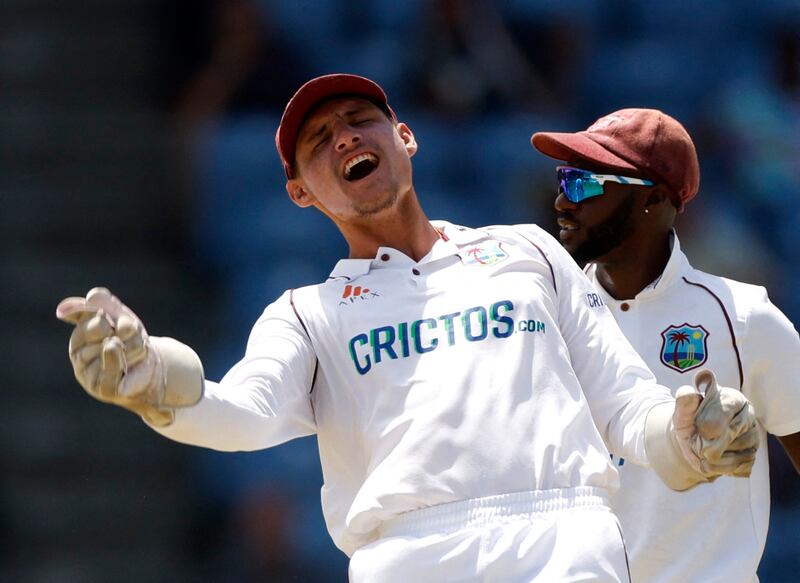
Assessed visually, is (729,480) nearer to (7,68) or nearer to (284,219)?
(284,219)

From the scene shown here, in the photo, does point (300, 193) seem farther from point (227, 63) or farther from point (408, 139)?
point (227, 63)

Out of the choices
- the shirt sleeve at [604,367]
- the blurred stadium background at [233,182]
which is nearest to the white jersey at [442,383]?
the shirt sleeve at [604,367]

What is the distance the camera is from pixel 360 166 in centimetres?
293

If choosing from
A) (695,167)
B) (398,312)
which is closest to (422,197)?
(695,167)

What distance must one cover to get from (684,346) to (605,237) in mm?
348

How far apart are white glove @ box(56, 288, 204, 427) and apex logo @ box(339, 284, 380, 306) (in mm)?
496

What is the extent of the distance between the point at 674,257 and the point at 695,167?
11.9 inches

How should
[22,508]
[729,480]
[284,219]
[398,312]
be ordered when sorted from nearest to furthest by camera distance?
[398,312] < [729,480] < [22,508] < [284,219]

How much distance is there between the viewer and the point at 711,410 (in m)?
2.24

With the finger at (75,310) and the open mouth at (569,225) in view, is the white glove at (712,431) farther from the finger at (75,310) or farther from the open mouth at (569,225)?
the open mouth at (569,225)

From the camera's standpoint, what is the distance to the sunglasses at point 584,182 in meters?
3.54

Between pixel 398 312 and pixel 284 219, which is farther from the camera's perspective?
pixel 284 219

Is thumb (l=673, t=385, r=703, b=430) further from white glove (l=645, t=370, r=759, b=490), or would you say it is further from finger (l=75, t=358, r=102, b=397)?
finger (l=75, t=358, r=102, b=397)

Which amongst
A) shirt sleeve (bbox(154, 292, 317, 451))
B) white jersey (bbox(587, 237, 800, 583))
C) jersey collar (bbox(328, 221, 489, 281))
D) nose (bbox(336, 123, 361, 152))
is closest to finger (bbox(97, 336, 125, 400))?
shirt sleeve (bbox(154, 292, 317, 451))
